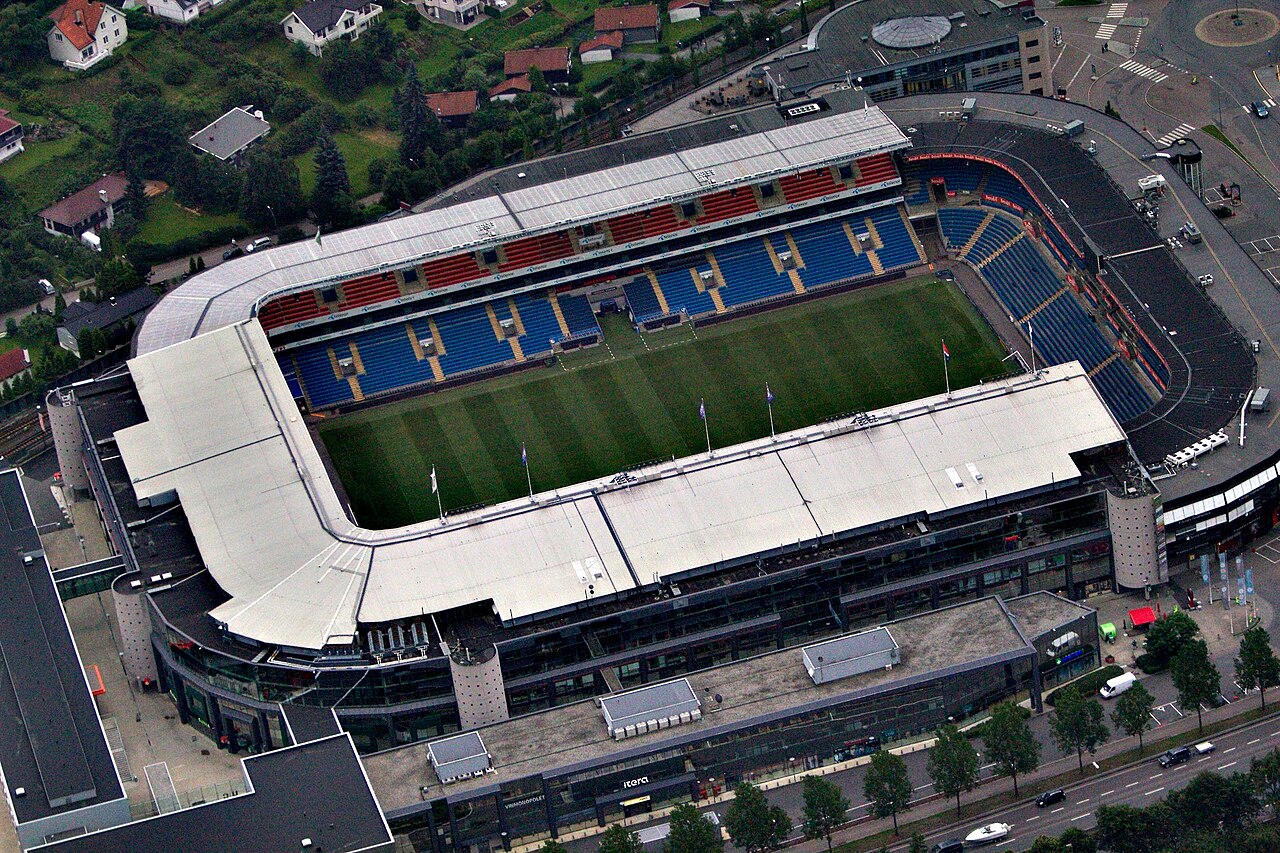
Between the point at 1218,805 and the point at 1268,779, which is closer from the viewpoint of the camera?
the point at 1218,805

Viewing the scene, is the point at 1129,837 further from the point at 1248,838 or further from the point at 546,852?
the point at 546,852

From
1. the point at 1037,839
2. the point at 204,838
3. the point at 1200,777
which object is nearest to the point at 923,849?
the point at 1037,839

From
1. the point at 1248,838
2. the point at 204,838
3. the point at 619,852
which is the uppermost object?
the point at 204,838

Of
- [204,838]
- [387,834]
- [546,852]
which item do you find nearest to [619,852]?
[546,852]

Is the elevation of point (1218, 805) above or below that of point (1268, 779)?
below

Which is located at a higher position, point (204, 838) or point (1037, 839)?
point (204, 838)

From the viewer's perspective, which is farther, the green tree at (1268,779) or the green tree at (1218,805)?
the green tree at (1268,779)

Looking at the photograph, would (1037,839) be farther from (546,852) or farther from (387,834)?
(387,834)

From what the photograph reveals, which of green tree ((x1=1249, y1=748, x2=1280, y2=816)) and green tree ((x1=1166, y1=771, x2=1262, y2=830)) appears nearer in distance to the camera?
green tree ((x1=1166, y1=771, x2=1262, y2=830))
